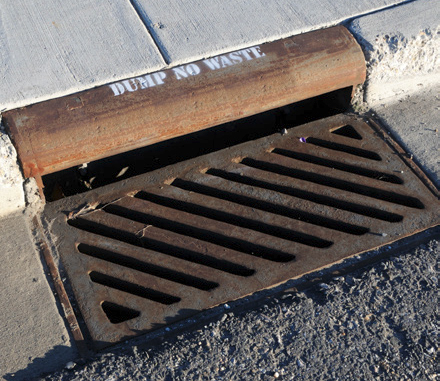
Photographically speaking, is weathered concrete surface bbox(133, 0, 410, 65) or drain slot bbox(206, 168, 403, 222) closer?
drain slot bbox(206, 168, 403, 222)

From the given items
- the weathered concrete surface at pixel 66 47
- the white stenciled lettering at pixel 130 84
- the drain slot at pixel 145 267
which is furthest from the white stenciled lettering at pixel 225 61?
the drain slot at pixel 145 267

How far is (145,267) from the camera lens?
2180 mm

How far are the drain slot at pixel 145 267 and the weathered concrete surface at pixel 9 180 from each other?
326 millimetres

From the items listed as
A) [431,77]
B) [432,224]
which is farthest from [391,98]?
[432,224]

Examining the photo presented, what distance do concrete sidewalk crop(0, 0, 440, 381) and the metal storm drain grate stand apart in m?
0.18

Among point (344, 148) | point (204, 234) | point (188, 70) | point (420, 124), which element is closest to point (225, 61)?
point (188, 70)

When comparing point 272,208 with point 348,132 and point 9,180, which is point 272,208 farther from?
point 9,180

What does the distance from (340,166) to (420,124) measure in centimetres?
44

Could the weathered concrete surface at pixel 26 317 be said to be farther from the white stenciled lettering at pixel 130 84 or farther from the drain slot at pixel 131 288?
the white stenciled lettering at pixel 130 84

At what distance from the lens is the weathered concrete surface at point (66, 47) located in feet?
7.87

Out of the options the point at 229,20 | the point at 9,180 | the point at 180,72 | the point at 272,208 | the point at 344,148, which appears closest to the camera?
the point at 9,180

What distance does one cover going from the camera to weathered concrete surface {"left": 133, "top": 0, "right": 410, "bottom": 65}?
258 centimetres

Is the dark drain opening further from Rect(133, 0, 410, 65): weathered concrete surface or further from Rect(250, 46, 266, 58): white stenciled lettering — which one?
Rect(250, 46, 266, 58): white stenciled lettering

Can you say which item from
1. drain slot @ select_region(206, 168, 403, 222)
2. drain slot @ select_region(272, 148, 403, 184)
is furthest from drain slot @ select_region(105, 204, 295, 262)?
drain slot @ select_region(272, 148, 403, 184)
